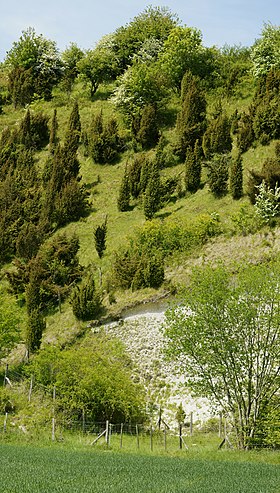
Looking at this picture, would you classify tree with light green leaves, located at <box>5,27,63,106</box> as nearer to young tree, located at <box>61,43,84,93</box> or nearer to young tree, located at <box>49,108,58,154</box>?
young tree, located at <box>61,43,84,93</box>

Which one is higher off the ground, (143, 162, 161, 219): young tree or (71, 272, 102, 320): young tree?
(143, 162, 161, 219): young tree

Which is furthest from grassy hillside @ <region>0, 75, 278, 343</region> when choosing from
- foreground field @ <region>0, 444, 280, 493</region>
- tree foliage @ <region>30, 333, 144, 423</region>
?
foreground field @ <region>0, 444, 280, 493</region>

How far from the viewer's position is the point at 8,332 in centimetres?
3052

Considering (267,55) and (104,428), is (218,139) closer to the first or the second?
(267,55)

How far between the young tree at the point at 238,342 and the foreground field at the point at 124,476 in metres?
5.36

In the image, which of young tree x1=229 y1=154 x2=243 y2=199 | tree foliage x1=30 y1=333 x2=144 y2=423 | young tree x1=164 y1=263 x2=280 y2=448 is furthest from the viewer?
young tree x1=229 y1=154 x2=243 y2=199

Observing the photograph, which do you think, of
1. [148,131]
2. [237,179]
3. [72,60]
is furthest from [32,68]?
[237,179]

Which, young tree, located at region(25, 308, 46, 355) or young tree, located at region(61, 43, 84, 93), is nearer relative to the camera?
young tree, located at region(25, 308, 46, 355)

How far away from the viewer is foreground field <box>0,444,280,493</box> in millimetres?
11305

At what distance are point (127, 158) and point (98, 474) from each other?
37.3 m

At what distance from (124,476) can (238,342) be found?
1020 centimetres

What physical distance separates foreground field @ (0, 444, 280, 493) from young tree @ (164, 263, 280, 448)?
17.6ft

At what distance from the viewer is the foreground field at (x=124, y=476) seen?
11305 millimetres

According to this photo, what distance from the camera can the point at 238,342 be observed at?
74.0 feet
